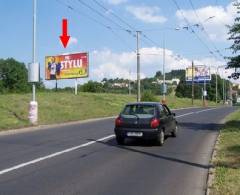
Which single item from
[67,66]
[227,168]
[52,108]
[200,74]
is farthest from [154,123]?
[200,74]

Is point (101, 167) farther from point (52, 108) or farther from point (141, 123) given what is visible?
point (52, 108)

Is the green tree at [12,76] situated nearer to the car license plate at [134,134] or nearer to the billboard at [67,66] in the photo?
the billboard at [67,66]

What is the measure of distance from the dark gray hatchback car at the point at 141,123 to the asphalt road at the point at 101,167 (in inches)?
15.9

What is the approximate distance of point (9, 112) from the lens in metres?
32.6

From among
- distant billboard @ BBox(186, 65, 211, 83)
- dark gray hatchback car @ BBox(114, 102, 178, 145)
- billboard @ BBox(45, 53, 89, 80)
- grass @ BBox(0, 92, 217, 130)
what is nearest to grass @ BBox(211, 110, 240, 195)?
dark gray hatchback car @ BBox(114, 102, 178, 145)

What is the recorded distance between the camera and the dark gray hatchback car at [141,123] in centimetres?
1705

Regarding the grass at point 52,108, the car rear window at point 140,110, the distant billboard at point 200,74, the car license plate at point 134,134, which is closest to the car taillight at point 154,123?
the car rear window at point 140,110

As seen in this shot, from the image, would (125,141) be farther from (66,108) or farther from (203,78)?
(203,78)

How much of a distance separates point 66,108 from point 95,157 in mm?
28530

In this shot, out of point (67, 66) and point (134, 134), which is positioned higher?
point (67, 66)

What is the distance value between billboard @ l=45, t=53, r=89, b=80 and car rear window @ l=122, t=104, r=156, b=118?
4442 cm

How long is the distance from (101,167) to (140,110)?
5.70 meters

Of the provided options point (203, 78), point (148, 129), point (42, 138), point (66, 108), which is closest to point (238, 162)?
point (148, 129)

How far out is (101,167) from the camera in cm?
1215
